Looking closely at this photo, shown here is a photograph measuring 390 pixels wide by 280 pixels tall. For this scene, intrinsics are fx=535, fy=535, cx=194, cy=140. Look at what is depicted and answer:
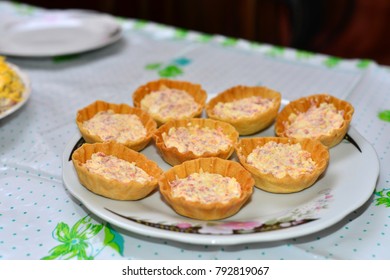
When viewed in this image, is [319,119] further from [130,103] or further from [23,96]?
[23,96]

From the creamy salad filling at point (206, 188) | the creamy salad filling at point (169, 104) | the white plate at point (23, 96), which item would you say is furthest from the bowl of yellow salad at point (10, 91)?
the creamy salad filling at point (206, 188)

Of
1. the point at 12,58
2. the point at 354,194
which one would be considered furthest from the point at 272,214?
the point at 12,58

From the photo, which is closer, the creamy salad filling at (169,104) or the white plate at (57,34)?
the creamy salad filling at (169,104)

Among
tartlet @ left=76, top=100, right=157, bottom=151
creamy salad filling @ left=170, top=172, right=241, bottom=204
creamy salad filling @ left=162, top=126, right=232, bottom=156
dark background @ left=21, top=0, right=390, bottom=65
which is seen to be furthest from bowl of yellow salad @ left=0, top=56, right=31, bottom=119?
dark background @ left=21, top=0, right=390, bottom=65

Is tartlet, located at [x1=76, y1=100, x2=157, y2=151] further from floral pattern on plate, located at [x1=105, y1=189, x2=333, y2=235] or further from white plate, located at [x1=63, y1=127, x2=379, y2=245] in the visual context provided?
floral pattern on plate, located at [x1=105, y1=189, x2=333, y2=235]

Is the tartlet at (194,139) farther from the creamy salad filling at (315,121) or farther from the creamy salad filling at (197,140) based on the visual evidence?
the creamy salad filling at (315,121)

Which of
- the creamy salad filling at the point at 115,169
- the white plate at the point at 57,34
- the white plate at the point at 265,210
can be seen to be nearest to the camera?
the white plate at the point at 265,210
